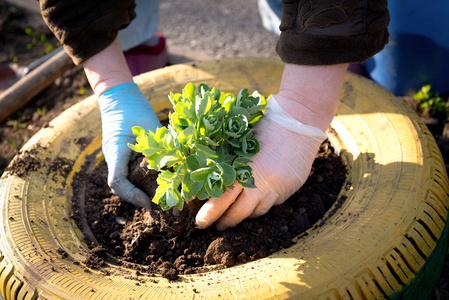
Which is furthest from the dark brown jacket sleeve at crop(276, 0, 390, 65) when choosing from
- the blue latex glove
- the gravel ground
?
the gravel ground

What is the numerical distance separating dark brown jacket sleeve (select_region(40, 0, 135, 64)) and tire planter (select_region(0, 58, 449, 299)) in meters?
0.42

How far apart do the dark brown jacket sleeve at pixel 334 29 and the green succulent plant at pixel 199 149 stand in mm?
334

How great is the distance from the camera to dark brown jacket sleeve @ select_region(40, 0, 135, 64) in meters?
1.61

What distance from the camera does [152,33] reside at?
305 centimetres

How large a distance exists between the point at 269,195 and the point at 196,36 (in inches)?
115

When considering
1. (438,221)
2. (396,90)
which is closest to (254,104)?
(438,221)

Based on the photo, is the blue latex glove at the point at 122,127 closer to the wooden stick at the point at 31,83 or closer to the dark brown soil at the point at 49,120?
the dark brown soil at the point at 49,120

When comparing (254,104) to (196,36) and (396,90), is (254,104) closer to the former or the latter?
(396,90)

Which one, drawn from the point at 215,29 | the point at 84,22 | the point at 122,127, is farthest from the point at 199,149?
the point at 215,29

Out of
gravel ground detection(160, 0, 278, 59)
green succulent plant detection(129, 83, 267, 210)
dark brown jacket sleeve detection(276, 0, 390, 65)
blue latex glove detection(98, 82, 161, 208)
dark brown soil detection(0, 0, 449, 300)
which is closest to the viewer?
green succulent plant detection(129, 83, 267, 210)

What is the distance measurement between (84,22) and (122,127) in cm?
49

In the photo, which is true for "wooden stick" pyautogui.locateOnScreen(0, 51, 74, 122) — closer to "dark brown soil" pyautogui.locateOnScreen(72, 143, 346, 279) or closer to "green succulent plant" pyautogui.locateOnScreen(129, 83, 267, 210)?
"dark brown soil" pyautogui.locateOnScreen(72, 143, 346, 279)

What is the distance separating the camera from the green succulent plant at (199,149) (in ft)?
3.63

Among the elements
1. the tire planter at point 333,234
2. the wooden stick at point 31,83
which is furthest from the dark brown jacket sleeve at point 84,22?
the wooden stick at point 31,83
